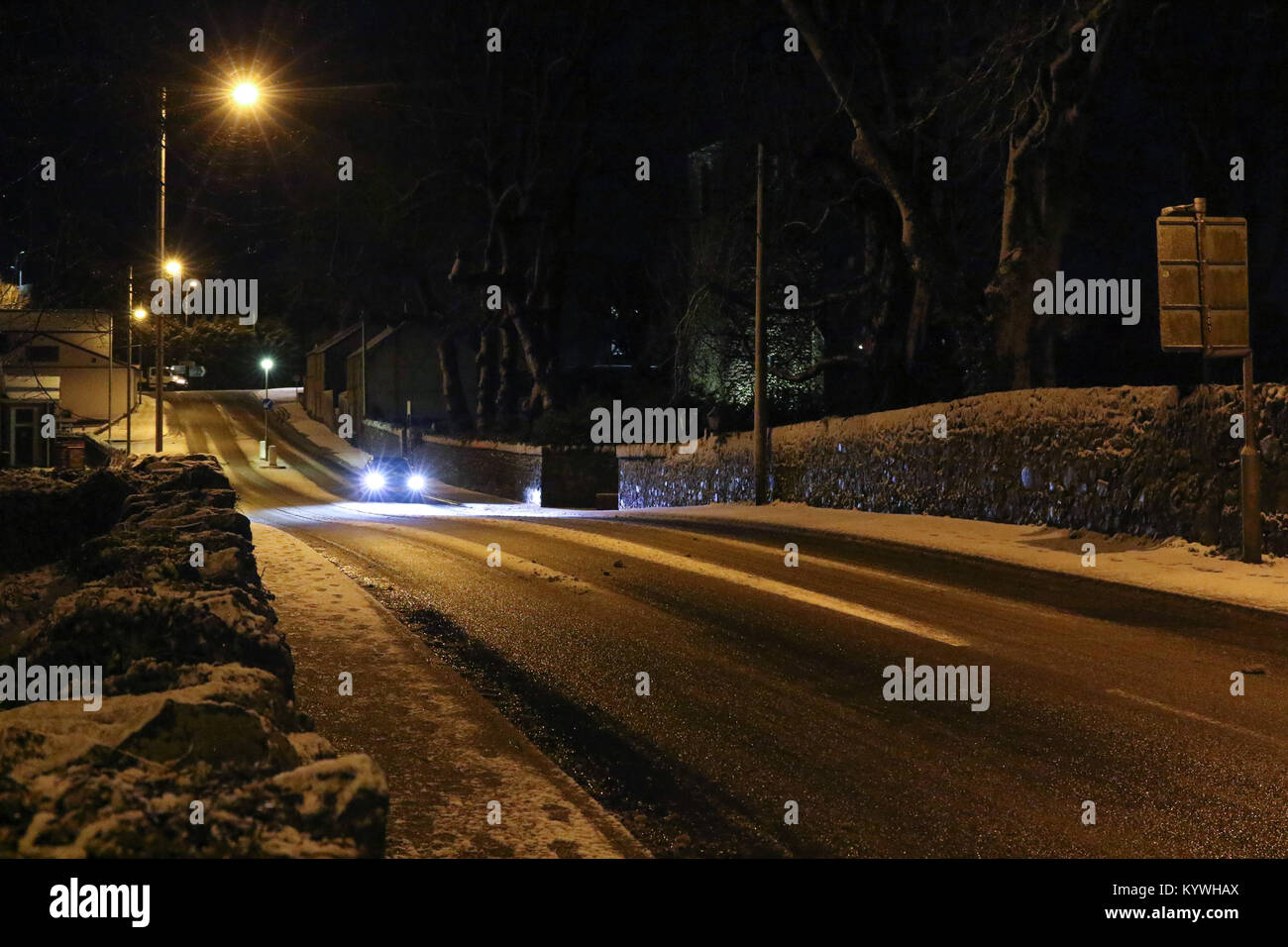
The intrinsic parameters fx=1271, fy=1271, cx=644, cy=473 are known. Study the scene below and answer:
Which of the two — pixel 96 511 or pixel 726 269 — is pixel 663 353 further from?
pixel 96 511

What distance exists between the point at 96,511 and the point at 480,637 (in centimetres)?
531

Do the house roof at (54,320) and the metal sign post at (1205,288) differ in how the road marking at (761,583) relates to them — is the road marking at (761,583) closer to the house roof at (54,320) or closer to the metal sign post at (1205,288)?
the metal sign post at (1205,288)

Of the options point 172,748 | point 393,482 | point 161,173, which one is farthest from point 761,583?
point 393,482

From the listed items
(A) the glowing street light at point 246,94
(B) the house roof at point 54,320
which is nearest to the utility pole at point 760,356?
(A) the glowing street light at point 246,94

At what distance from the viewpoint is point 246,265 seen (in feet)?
254

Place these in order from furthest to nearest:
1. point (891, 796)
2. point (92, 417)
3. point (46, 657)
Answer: point (92, 417) → point (46, 657) → point (891, 796)

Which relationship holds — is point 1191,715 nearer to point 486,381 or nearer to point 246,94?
point 246,94

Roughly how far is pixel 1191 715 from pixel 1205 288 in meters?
8.62

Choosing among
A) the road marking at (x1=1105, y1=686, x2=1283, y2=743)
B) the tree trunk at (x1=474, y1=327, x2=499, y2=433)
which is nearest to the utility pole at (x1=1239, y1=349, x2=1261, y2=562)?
the road marking at (x1=1105, y1=686, x2=1283, y2=743)

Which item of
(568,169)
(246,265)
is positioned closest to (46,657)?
(568,169)

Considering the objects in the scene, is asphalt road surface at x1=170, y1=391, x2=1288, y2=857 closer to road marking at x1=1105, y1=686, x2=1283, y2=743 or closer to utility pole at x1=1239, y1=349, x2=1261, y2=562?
road marking at x1=1105, y1=686, x2=1283, y2=743

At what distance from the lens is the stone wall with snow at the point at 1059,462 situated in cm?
1533

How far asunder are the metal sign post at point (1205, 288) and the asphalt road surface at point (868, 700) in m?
3.25

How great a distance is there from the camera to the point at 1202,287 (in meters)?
14.9
